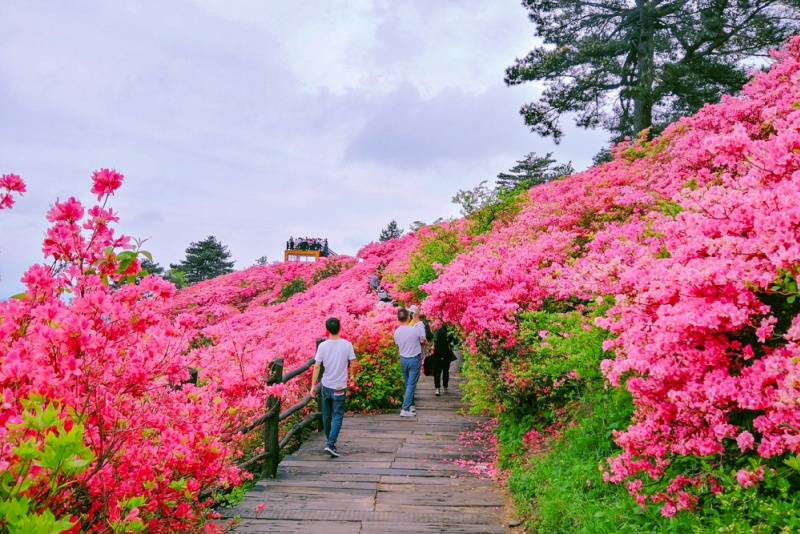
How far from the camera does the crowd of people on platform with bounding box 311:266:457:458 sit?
6.29m

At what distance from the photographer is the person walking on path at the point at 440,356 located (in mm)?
9930

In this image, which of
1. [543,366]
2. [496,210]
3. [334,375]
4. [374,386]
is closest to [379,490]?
[334,375]

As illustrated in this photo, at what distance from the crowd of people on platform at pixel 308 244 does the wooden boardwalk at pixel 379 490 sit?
25.1 meters

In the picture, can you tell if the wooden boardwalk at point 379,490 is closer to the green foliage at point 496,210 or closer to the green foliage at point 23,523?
the green foliage at point 23,523

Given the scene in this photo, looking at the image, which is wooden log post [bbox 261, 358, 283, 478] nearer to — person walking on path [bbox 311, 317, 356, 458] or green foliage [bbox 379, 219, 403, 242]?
person walking on path [bbox 311, 317, 356, 458]

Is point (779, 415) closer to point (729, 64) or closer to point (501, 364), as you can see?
point (501, 364)

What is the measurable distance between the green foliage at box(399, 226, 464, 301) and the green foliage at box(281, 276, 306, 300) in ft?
24.9

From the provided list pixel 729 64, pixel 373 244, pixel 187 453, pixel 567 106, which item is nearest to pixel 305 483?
pixel 187 453

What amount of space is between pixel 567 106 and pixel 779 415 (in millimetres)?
15980

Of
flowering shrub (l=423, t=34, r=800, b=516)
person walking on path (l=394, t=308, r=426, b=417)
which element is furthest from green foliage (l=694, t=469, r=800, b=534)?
person walking on path (l=394, t=308, r=426, b=417)

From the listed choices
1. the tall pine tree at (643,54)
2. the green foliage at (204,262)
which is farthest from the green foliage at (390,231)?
the tall pine tree at (643,54)

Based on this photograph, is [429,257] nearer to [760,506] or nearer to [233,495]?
[233,495]

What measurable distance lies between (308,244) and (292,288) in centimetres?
1043

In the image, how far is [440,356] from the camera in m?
10.2
